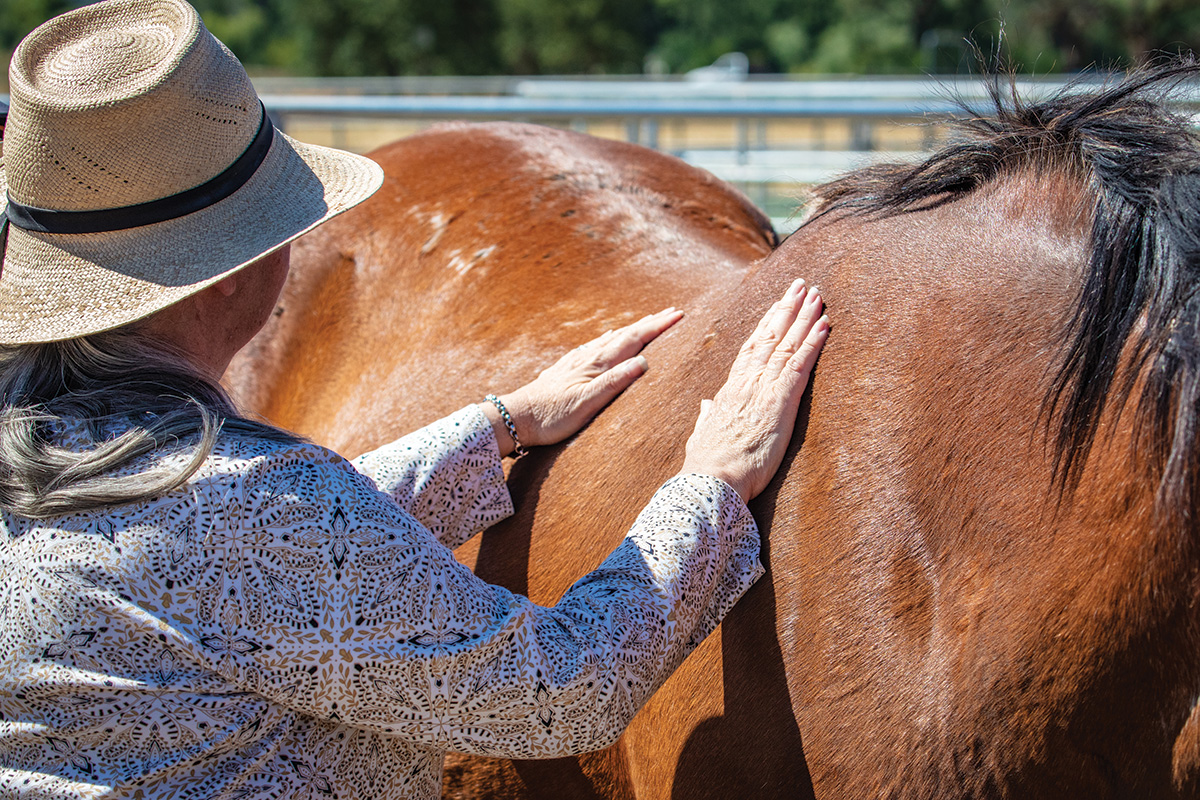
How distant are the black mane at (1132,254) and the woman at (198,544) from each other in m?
0.51

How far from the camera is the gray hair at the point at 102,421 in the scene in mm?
1229

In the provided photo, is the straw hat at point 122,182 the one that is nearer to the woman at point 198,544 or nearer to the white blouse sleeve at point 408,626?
the woman at point 198,544

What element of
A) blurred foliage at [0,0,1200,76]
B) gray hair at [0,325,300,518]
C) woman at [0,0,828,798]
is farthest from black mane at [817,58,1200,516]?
blurred foliage at [0,0,1200,76]

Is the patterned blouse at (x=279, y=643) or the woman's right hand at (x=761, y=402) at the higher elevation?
the woman's right hand at (x=761, y=402)

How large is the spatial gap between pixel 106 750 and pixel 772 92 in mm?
7432

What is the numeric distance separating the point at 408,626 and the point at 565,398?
812 mm

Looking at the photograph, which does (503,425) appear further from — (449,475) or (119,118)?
(119,118)

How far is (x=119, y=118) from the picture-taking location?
1274mm

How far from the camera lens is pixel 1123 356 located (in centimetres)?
124

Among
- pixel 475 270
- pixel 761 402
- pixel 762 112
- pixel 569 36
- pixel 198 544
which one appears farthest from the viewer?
pixel 569 36

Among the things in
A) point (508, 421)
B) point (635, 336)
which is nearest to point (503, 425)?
point (508, 421)

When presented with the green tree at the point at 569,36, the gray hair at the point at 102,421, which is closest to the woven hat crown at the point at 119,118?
the gray hair at the point at 102,421

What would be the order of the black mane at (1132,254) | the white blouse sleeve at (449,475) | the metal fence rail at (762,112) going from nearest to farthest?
1. the black mane at (1132,254)
2. the white blouse sleeve at (449,475)
3. the metal fence rail at (762,112)

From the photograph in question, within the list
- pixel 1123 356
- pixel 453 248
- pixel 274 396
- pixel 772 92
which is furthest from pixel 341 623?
pixel 772 92
